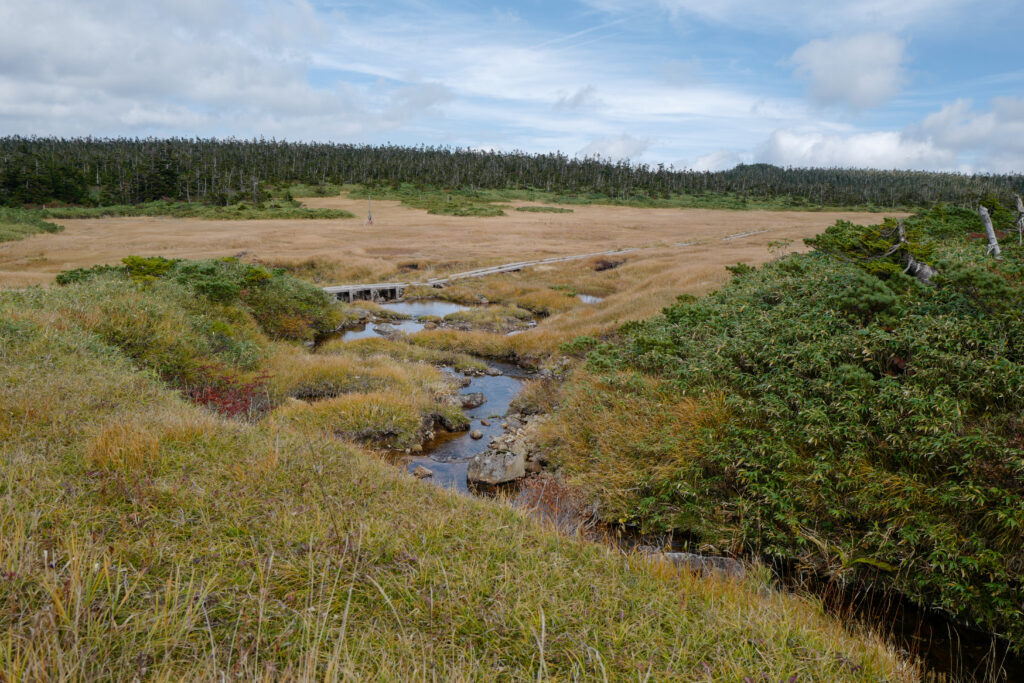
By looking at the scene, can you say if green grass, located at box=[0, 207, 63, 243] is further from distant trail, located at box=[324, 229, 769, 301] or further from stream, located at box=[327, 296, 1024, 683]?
stream, located at box=[327, 296, 1024, 683]

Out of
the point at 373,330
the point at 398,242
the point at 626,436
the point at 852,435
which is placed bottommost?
the point at 373,330

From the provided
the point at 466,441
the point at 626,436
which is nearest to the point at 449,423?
the point at 466,441

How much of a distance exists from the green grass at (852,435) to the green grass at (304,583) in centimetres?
168

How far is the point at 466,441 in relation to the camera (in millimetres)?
13344

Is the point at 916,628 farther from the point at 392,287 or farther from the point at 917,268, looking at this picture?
the point at 392,287

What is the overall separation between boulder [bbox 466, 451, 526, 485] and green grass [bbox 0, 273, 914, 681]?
3277 millimetres

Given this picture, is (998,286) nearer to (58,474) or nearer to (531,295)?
(58,474)

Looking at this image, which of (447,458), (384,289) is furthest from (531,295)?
(447,458)

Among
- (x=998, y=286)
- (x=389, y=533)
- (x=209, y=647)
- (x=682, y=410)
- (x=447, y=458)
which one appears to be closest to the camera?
(x=209, y=647)

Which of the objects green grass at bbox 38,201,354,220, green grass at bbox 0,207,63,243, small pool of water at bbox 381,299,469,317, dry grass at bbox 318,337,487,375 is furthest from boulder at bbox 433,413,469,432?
green grass at bbox 38,201,354,220

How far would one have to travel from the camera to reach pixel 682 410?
1008 cm

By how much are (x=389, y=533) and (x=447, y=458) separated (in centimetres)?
718

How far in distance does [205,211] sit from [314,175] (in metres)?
47.4

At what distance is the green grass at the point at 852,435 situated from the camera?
6418 mm
